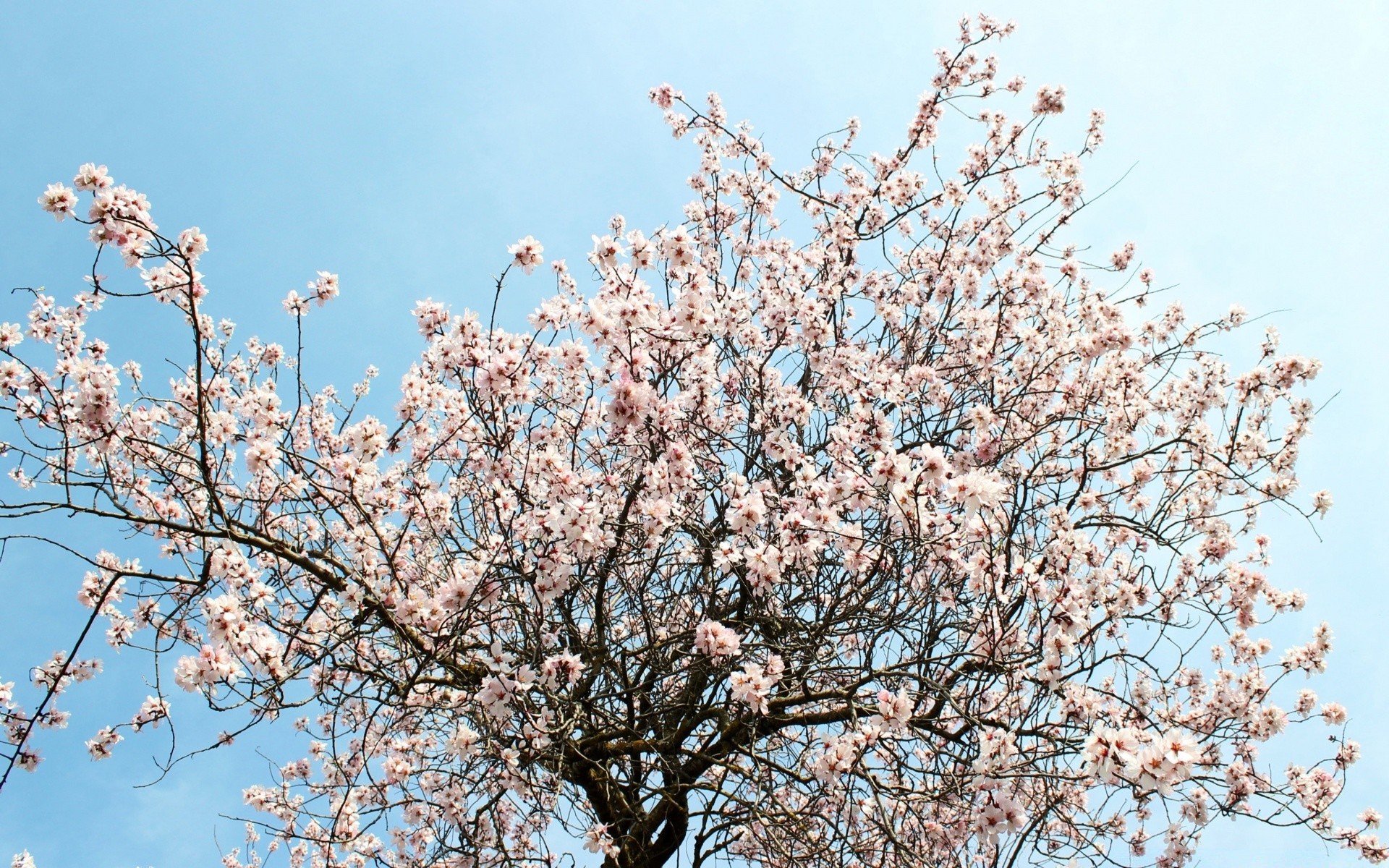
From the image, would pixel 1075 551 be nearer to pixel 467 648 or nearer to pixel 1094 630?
pixel 1094 630

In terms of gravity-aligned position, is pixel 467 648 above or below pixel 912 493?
below

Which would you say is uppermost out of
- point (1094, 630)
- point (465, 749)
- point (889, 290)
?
point (889, 290)

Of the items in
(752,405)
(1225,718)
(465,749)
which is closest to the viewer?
(465,749)

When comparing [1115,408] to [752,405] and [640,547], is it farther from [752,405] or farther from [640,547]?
[640,547]

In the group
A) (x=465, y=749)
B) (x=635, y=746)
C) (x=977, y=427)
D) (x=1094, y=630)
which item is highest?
(x=977, y=427)

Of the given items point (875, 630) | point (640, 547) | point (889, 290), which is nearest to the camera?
point (640, 547)

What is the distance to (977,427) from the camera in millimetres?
5742

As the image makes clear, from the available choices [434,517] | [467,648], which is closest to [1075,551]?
[467,648]

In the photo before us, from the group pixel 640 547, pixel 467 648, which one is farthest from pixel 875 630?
pixel 467 648

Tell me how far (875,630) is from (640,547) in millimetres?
1545

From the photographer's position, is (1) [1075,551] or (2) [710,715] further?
(2) [710,715]

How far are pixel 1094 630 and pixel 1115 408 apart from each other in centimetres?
238

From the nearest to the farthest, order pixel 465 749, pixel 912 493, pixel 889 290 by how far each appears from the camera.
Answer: pixel 912 493 < pixel 465 749 < pixel 889 290

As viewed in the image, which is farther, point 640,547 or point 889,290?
point 889,290
